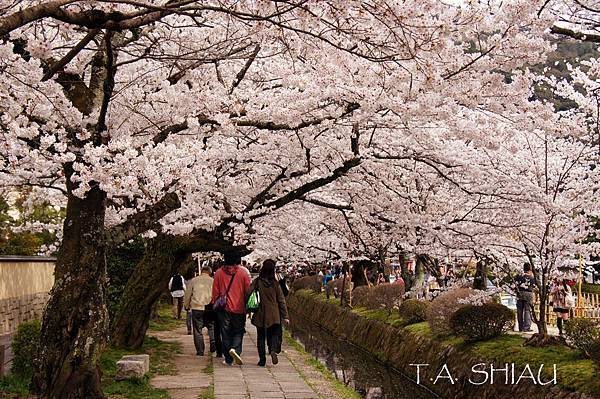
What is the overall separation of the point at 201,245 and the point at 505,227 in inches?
211

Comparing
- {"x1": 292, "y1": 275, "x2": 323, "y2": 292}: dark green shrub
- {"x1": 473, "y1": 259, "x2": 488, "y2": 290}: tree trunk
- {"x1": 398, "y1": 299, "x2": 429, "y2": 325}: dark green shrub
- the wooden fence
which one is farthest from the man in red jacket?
{"x1": 292, "y1": 275, "x2": 323, "y2": 292}: dark green shrub

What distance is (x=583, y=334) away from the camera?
9.48 meters

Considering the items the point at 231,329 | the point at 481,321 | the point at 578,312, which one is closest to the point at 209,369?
the point at 231,329

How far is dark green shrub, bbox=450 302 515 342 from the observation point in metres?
12.3

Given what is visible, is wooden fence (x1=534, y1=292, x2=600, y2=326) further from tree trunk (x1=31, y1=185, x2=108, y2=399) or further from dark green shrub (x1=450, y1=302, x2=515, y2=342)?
tree trunk (x1=31, y1=185, x2=108, y2=399)

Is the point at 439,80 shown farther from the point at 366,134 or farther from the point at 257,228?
the point at 257,228

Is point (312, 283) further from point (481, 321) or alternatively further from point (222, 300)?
point (222, 300)

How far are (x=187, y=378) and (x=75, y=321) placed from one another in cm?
326

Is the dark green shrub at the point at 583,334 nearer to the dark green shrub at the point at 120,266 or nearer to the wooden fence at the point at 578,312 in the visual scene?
the dark green shrub at the point at 120,266

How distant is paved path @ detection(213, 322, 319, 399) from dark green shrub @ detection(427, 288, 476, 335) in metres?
3.25

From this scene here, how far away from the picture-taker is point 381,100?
822 cm

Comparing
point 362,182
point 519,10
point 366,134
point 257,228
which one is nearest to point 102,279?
point 519,10

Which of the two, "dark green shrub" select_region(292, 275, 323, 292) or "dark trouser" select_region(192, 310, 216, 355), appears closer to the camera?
"dark trouser" select_region(192, 310, 216, 355)

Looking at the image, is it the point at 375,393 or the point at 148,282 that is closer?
the point at 375,393
